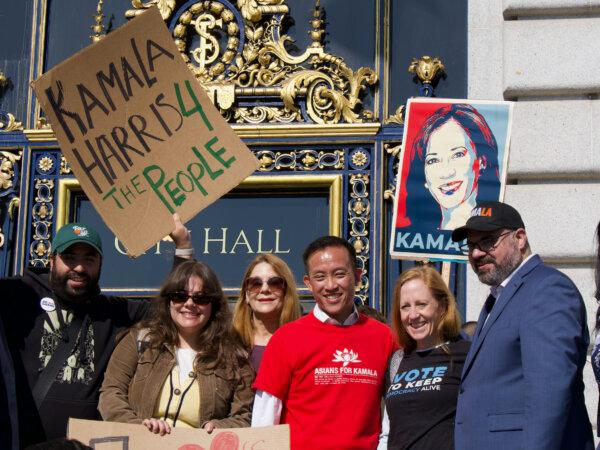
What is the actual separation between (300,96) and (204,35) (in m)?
0.82

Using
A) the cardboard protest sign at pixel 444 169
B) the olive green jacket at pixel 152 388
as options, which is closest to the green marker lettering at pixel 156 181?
the olive green jacket at pixel 152 388

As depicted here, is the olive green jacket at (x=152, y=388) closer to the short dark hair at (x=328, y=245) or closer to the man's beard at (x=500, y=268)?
the short dark hair at (x=328, y=245)

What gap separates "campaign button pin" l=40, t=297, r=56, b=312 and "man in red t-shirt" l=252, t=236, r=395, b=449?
1176 millimetres

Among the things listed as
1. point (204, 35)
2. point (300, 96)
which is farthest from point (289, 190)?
point (204, 35)

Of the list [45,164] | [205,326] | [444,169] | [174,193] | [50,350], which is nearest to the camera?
[205,326]

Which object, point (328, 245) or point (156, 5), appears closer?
point (328, 245)

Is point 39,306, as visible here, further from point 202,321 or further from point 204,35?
point 204,35

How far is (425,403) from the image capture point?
5.95m

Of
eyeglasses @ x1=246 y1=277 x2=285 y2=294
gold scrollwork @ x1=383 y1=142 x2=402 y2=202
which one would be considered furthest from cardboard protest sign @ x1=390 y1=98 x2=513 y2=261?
eyeglasses @ x1=246 y1=277 x2=285 y2=294

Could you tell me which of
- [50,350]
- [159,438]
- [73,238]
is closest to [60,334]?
[50,350]

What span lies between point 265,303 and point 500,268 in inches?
60.7

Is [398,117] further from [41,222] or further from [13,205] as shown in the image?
[13,205]

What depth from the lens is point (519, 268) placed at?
5.69 meters

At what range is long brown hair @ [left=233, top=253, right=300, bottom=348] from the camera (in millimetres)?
6820
